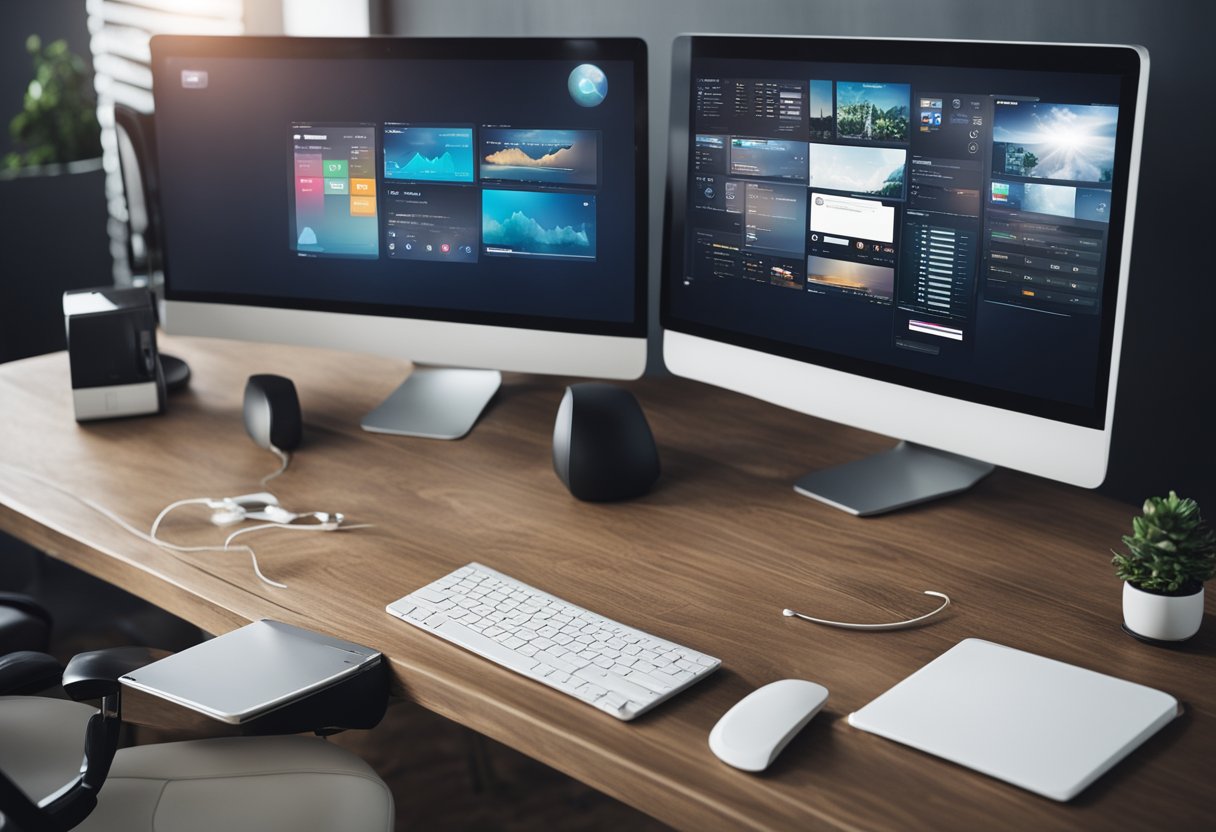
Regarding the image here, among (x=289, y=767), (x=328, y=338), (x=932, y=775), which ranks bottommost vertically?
(x=289, y=767)

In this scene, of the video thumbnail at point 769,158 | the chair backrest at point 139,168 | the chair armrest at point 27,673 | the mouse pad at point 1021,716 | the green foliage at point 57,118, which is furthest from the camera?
the green foliage at point 57,118

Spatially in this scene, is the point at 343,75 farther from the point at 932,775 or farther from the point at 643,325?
the point at 932,775

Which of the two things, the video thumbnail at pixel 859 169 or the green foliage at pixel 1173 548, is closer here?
the green foliage at pixel 1173 548

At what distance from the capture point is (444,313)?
173cm

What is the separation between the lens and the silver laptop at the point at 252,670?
1.06 meters

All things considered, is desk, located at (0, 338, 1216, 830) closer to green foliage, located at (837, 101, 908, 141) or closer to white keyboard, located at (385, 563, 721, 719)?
white keyboard, located at (385, 563, 721, 719)

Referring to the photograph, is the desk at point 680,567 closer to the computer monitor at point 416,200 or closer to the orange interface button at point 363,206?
the computer monitor at point 416,200

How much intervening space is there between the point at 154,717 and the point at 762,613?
59cm

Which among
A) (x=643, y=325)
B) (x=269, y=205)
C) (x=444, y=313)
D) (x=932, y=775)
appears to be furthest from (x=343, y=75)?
(x=932, y=775)

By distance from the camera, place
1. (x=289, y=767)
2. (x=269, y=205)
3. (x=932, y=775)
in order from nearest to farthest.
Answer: (x=932, y=775), (x=289, y=767), (x=269, y=205)

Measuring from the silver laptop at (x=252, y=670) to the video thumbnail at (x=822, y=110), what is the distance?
0.78 metres

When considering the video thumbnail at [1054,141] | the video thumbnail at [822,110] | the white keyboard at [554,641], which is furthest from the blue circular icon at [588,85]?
the white keyboard at [554,641]

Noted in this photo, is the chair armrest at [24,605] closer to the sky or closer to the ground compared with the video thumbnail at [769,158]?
closer to the ground

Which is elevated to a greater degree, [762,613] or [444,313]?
[444,313]
